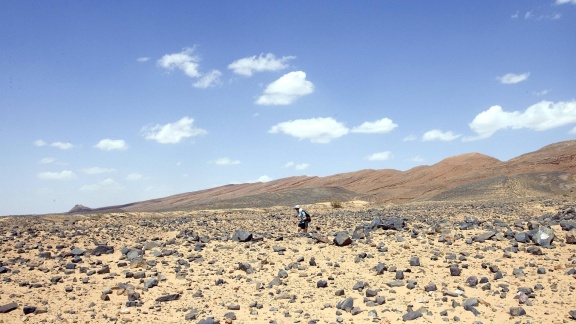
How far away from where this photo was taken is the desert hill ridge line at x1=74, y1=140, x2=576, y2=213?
55.6m

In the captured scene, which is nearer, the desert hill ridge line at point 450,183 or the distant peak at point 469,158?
the desert hill ridge line at point 450,183

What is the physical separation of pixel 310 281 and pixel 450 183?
67.0 m

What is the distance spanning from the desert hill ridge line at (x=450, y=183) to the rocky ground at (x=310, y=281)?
4223cm

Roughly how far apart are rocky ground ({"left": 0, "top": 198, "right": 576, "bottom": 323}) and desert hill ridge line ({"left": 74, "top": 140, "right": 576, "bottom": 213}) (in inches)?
1663

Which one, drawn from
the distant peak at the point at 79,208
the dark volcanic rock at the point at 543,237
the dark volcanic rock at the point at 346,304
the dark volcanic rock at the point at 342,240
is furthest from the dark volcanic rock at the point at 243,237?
the distant peak at the point at 79,208

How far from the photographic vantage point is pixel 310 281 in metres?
9.14

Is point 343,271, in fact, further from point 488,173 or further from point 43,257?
point 488,173

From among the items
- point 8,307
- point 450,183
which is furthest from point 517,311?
point 450,183

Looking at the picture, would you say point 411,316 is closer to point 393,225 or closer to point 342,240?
point 342,240

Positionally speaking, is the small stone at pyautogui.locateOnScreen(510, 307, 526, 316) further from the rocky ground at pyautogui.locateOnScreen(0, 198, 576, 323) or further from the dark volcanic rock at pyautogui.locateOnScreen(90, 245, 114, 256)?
the dark volcanic rock at pyautogui.locateOnScreen(90, 245, 114, 256)

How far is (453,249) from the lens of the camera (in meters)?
10.9

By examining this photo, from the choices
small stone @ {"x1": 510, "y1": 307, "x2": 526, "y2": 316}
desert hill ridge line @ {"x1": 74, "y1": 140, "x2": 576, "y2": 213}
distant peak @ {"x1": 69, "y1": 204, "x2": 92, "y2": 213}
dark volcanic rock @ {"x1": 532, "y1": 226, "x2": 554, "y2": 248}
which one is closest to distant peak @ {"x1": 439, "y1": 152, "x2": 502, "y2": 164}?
desert hill ridge line @ {"x1": 74, "y1": 140, "x2": 576, "y2": 213}

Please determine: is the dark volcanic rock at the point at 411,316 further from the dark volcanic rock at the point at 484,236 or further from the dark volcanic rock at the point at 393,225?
the dark volcanic rock at the point at 393,225

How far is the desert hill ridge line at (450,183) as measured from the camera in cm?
5559
